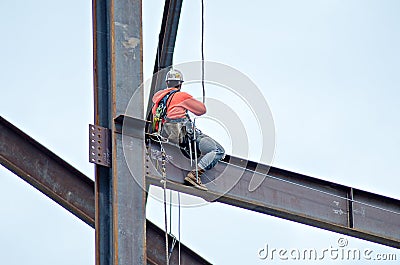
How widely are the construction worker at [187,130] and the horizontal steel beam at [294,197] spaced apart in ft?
0.47

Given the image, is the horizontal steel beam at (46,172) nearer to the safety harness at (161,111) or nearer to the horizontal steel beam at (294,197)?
the safety harness at (161,111)

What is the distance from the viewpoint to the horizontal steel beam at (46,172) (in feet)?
45.8

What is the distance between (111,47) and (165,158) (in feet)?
4.91

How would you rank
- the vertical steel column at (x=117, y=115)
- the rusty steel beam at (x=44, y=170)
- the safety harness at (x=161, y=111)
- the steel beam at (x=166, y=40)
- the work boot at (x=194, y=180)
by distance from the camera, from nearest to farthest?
the vertical steel column at (x=117, y=115), the work boot at (x=194, y=180), the rusty steel beam at (x=44, y=170), the safety harness at (x=161, y=111), the steel beam at (x=166, y=40)

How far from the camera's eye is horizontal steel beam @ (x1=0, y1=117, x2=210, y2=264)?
1397cm

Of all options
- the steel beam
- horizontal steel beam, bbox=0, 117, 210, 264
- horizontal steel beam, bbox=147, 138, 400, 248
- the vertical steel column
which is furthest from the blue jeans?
Result: the steel beam

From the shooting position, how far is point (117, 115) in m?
12.9

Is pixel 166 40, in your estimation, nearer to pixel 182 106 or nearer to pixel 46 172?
pixel 182 106

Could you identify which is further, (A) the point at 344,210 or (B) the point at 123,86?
(A) the point at 344,210

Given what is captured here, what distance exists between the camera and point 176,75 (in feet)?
47.2

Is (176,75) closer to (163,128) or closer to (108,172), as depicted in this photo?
(163,128)

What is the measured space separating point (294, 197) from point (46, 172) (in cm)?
316

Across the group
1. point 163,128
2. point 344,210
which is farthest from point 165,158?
point 344,210

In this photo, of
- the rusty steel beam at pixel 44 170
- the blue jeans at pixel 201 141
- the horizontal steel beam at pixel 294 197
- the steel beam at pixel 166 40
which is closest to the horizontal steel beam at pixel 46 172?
the rusty steel beam at pixel 44 170
